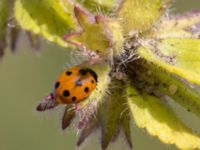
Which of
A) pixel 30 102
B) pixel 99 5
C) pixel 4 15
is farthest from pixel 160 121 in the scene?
pixel 30 102

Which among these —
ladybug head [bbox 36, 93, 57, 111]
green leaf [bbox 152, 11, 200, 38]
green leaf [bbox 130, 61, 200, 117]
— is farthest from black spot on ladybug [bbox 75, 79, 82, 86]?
green leaf [bbox 152, 11, 200, 38]

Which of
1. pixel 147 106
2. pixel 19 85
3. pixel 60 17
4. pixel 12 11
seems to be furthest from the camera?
pixel 19 85

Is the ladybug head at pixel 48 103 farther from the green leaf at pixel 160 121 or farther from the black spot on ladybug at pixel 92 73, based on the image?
the green leaf at pixel 160 121

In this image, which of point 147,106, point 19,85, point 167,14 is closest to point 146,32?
point 167,14

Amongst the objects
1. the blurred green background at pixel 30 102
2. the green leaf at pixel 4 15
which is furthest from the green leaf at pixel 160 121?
the blurred green background at pixel 30 102

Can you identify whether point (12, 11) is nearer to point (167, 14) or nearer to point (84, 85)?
point (84, 85)

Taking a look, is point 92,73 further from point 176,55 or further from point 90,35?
point 176,55

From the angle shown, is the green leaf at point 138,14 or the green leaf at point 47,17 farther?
the green leaf at point 47,17
